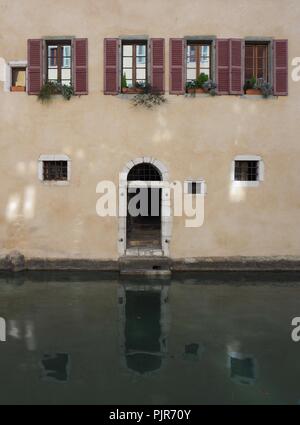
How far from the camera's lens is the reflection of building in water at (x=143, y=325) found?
7.19 metres

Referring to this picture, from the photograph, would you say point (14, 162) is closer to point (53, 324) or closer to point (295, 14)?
point (53, 324)

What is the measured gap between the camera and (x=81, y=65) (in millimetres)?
13062

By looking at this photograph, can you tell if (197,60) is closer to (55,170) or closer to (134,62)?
(134,62)

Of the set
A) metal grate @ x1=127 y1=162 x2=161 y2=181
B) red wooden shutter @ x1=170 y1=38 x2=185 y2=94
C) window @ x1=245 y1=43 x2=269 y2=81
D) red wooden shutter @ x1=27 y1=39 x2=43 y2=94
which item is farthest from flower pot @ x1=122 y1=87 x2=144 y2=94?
window @ x1=245 y1=43 x2=269 y2=81

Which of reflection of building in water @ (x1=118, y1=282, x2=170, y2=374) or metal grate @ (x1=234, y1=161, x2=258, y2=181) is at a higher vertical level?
metal grate @ (x1=234, y1=161, x2=258, y2=181)

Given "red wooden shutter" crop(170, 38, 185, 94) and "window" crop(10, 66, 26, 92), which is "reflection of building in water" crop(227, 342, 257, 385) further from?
"window" crop(10, 66, 26, 92)

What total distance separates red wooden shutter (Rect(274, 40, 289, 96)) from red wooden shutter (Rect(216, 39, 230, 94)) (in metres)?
1.38

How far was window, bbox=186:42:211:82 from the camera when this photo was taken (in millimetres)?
13252

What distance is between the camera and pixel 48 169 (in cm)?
1337

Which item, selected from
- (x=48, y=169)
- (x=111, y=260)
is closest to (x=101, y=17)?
(x=48, y=169)

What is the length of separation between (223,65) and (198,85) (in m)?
0.94

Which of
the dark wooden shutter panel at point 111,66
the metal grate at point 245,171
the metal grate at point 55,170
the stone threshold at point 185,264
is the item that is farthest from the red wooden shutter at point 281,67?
the metal grate at point 55,170

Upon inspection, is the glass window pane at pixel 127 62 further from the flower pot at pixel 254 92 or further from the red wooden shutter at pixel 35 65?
the flower pot at pixel 254 92

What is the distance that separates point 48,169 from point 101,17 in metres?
4.68
